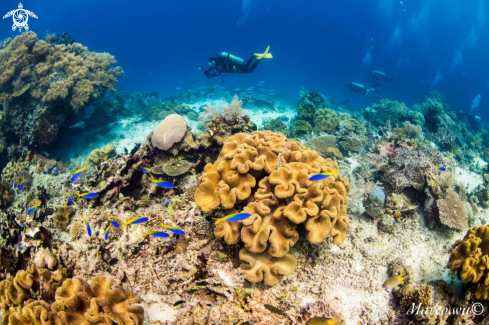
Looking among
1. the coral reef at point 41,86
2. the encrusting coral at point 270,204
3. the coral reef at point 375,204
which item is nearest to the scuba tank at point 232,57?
the coral reef at point 41,86

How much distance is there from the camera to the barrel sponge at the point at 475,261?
10.3 feet

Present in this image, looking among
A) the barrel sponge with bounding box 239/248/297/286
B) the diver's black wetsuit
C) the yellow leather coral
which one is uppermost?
the diver's black wetsuit

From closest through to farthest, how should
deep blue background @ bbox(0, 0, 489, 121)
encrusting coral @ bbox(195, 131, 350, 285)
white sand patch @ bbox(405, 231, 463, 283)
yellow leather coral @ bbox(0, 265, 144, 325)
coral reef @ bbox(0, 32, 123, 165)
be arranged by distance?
yellow leather coral @ bbox(0, 265, 144, 325) < encrusting coral @ bbox(195, 131, 350, 285) < white sand patch @ bbox(405, 231, 463, 283) < coral reef @ bbox(0, 32, 123, 165) < deep blue background @ bbox(0, 0, 489, 121)

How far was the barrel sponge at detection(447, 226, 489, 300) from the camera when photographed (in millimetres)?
3143

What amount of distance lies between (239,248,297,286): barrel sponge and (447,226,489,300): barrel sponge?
8.39 ft

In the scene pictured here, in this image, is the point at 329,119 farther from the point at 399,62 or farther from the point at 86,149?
the point at 399,62

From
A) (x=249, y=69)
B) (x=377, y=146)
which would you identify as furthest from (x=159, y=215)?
(x=249, y=69)

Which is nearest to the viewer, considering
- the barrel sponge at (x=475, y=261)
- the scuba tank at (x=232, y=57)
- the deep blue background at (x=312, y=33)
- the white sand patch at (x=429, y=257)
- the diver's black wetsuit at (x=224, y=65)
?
the barrel sponge at (x=475, y=261)

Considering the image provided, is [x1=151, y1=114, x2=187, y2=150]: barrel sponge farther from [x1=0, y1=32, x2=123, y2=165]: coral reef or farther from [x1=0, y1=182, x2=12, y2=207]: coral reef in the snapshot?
[x1=0, y1=32, x2=123, y2=165]: coral reef

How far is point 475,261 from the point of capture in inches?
125

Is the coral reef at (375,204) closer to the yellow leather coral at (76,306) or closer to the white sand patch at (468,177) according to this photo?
the yellow leather coral at (76,306)

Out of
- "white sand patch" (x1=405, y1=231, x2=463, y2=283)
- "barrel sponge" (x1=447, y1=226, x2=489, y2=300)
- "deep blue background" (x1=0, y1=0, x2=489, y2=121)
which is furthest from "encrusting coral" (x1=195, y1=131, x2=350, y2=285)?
"deep blue background" (x1=0, y1=0, x2=489, y2=121)

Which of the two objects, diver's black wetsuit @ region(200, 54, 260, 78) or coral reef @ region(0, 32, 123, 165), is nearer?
coral reef @ region(0, 32, 123, 165)

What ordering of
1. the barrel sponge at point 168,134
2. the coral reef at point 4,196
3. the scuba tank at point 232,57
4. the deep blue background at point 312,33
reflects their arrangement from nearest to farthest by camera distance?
the barrel sponge at point 168,134
the coral reef at point 4,196
the scuba tank at point 232,57
the deep blue background at point 312,33
